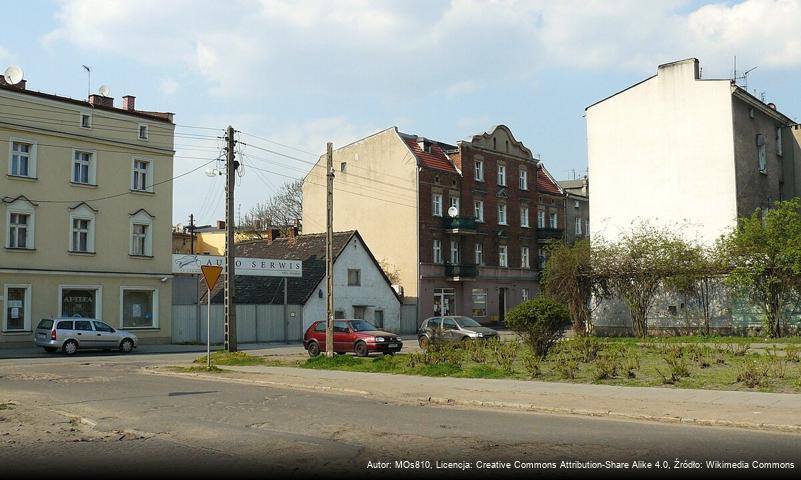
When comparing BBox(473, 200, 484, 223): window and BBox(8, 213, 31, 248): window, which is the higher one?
BBox(473, 200, 484, 223): window

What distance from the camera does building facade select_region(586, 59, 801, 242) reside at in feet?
125

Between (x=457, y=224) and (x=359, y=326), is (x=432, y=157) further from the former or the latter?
(x=359, y=326)

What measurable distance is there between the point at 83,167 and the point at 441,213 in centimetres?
2570

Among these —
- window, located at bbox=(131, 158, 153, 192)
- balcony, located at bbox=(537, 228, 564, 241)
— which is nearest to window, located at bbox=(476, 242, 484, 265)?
balcony, located at bbox=(537, 228, 564, 241)

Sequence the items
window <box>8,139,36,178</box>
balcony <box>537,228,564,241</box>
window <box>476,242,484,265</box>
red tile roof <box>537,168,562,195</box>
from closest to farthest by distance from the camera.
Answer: window <box>8,139,36,178</box>
window <box>476,242,484,265</box>
balcony <box>537,228,564,241</box>
red tile roof <box>537,168,562,195</box>

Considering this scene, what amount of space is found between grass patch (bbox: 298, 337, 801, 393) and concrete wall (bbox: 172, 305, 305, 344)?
18.8 m

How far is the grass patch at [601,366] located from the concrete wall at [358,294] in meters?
21.2

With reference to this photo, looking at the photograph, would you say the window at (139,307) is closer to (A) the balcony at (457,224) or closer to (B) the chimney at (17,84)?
(B) the chimney at (17,84)

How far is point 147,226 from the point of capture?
3853 cm

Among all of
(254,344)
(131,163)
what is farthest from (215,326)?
(131,163)

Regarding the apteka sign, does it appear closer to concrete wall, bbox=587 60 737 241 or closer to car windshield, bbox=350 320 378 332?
car windshield, bbox=350 320 378 332

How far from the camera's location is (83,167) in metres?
36.0

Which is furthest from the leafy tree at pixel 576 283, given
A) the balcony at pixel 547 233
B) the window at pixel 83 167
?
the balcony at pixel 547 233

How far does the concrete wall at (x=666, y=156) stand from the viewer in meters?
38.1
